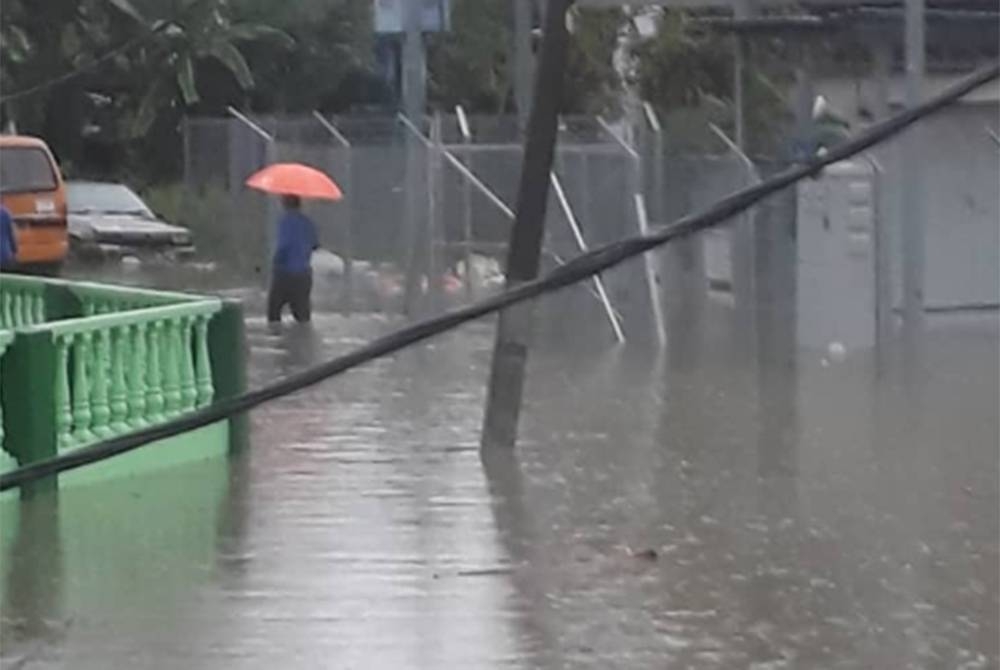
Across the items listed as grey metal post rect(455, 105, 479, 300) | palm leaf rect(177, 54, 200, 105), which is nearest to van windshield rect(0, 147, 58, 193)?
grey metal post rect(455, 105, 479, 300)

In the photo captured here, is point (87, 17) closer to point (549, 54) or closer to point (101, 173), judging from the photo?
point (101, 173)

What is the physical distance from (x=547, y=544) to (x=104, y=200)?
30782mm

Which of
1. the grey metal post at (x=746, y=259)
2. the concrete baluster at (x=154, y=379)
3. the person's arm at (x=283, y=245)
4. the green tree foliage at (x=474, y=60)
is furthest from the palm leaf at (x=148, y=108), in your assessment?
the concrete baluster at (x=154, y=379)

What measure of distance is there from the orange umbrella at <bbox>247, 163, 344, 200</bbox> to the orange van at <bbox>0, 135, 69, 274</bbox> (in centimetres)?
797

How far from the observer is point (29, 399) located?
522 inches

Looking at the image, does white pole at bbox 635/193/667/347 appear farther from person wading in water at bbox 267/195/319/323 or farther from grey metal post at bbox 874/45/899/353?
person wading in water at bbox 267/195/319/323

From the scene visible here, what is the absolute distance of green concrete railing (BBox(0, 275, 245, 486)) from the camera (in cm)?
1327

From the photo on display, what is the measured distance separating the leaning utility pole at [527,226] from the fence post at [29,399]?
2546 mm

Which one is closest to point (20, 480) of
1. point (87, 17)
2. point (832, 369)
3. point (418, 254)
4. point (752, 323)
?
point (832, 369)

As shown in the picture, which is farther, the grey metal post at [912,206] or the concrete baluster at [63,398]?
the grey metal post at [912,206]

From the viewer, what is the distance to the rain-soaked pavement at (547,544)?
9828mm

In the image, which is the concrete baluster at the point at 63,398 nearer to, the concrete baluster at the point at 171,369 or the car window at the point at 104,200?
the concrete baluster at the point at 171,369

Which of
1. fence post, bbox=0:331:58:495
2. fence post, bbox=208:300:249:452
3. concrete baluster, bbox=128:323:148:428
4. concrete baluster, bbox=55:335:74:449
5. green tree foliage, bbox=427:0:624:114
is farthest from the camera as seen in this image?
green tree foliage, bbox=427:0:624:114

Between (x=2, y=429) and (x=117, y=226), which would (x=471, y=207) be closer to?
(x=117, y=226)
